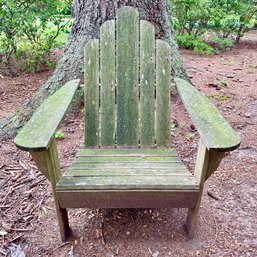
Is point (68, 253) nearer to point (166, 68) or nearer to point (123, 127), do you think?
point (123, 127)

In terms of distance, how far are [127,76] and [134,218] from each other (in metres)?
0.87

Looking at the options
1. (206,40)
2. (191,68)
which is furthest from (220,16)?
(191,68)

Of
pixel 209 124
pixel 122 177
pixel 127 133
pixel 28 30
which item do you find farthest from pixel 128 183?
pixel 28 30

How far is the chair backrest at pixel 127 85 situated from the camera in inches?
76.4

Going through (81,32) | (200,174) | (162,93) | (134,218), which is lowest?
(134,218)

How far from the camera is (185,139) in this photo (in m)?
2.53

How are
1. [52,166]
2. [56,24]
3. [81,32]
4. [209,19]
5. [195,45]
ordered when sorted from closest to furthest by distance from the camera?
[52,166] → [81,32] → [56,24] → [195,45] → [209,19]

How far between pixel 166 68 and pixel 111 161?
70cm

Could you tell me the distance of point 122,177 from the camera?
1.49 m

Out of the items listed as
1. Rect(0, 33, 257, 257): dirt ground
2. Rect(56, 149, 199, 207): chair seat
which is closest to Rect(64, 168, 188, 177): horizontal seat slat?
Rect(56, 149, 199, 207): chair seat

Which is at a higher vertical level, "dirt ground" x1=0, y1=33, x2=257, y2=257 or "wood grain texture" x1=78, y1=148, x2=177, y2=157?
"wood grain texture" x1=78, y1=148, x2=177, y2=157

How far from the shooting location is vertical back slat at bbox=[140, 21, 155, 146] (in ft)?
6.41

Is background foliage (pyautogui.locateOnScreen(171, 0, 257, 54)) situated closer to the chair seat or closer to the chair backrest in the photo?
the chair backrest

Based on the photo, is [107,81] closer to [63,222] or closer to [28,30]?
[63,222]
